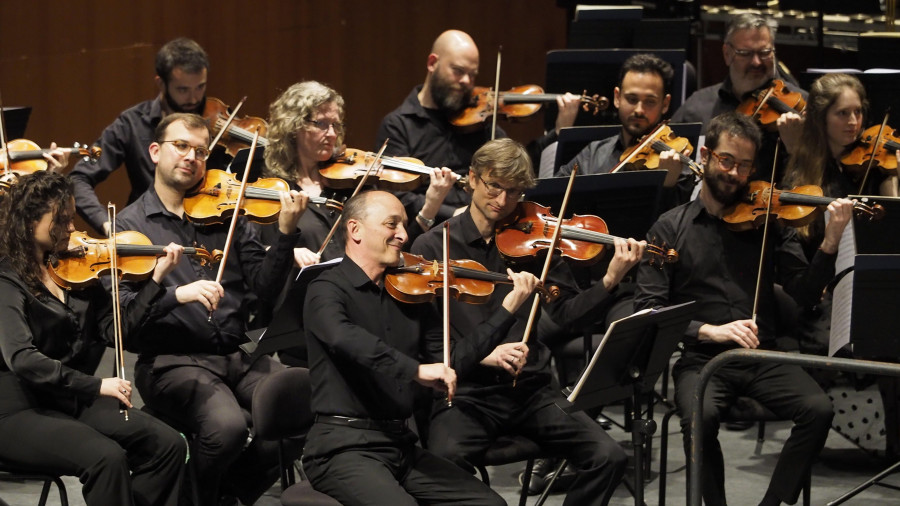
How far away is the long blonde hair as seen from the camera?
4484 mm

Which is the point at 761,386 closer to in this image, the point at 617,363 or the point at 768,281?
the point at 768,281

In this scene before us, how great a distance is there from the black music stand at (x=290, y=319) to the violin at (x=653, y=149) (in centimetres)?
158

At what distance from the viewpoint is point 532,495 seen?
14.4 ft

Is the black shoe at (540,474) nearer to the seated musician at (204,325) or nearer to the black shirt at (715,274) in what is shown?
the black shirt at (715,274)

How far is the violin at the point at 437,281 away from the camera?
353cm

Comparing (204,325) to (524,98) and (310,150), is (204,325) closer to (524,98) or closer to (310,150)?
(310,150)

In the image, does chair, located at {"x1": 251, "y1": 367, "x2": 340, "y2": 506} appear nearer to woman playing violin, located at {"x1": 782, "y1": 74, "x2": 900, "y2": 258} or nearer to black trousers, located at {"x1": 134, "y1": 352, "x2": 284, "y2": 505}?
black trousers, located at {"x1": 134, "y1": 352, "x2": 284, "y2": 505}

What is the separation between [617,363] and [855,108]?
182cm

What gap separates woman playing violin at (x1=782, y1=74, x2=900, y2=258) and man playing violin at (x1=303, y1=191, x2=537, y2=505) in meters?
1.62

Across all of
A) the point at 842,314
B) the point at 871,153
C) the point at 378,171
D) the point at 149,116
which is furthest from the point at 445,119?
the point at 842,314

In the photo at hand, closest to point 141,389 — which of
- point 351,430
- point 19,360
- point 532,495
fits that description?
point 19,360

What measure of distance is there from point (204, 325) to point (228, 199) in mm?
452

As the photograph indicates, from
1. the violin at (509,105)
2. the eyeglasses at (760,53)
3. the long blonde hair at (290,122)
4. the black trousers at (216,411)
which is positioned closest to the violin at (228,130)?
the long blonde hair at (290,122)

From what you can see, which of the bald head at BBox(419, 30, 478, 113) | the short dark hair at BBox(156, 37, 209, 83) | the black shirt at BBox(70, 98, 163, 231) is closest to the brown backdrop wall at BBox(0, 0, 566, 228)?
the black shirt at BBox(70, 98, 163, 231)
